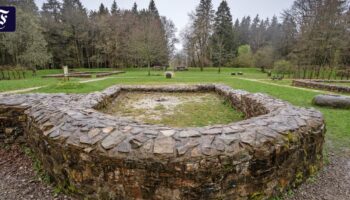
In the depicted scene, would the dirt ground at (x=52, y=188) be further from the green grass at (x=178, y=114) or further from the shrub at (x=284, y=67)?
the shrub at (x=284, y=67)

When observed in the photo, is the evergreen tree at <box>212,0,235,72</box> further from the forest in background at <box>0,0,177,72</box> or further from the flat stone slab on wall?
the flat stone slab on wall

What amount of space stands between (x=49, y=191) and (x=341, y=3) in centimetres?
2478

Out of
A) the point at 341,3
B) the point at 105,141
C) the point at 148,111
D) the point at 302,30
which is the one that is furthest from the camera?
the point at 302,30

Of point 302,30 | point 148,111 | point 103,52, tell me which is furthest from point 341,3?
point 103,52

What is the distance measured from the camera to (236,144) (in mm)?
2219

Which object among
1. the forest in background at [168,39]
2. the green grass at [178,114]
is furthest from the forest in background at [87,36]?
the green grass at [178,114]

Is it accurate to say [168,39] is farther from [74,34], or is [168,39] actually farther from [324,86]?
[324,86]

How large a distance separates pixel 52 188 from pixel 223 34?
35.9 metres

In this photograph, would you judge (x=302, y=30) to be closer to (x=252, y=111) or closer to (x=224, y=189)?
(x=252, y=111)

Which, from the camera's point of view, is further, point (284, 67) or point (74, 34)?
point (74, 34)

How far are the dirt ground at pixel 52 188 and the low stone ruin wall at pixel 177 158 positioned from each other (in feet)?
0.48

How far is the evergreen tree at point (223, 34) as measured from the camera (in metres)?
34.3

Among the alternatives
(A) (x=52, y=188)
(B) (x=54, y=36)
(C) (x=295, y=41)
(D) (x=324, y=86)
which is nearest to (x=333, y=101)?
(D) (x=324, y=86)

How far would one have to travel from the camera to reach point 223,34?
3481cm
